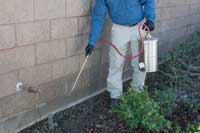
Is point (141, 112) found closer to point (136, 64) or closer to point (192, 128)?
point (192, 128)

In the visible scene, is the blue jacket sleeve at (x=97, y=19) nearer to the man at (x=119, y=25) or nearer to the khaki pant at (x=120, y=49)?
the man at (x=119, y=25)

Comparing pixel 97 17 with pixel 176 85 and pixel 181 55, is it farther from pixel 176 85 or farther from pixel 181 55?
pixel 181 55

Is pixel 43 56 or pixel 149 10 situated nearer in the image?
pixel 43 56

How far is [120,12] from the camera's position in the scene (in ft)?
13.3

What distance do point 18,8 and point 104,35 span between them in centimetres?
140

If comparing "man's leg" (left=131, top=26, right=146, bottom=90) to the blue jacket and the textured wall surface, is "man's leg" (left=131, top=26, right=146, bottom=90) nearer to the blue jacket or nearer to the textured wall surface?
the blue jacket

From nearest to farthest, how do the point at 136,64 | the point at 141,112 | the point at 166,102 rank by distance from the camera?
the point at 141,112 < the point at 166,102 < the point at 136,64

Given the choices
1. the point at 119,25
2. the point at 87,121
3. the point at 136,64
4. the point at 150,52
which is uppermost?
the point at 119,25

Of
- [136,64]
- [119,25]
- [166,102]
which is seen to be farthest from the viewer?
[136,64]

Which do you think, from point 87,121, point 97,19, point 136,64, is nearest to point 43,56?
point 97,19

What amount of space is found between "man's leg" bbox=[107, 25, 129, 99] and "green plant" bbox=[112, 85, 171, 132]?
598 millimetres

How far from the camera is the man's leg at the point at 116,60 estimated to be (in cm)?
417

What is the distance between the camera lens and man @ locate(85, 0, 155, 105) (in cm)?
396

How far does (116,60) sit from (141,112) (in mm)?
905
